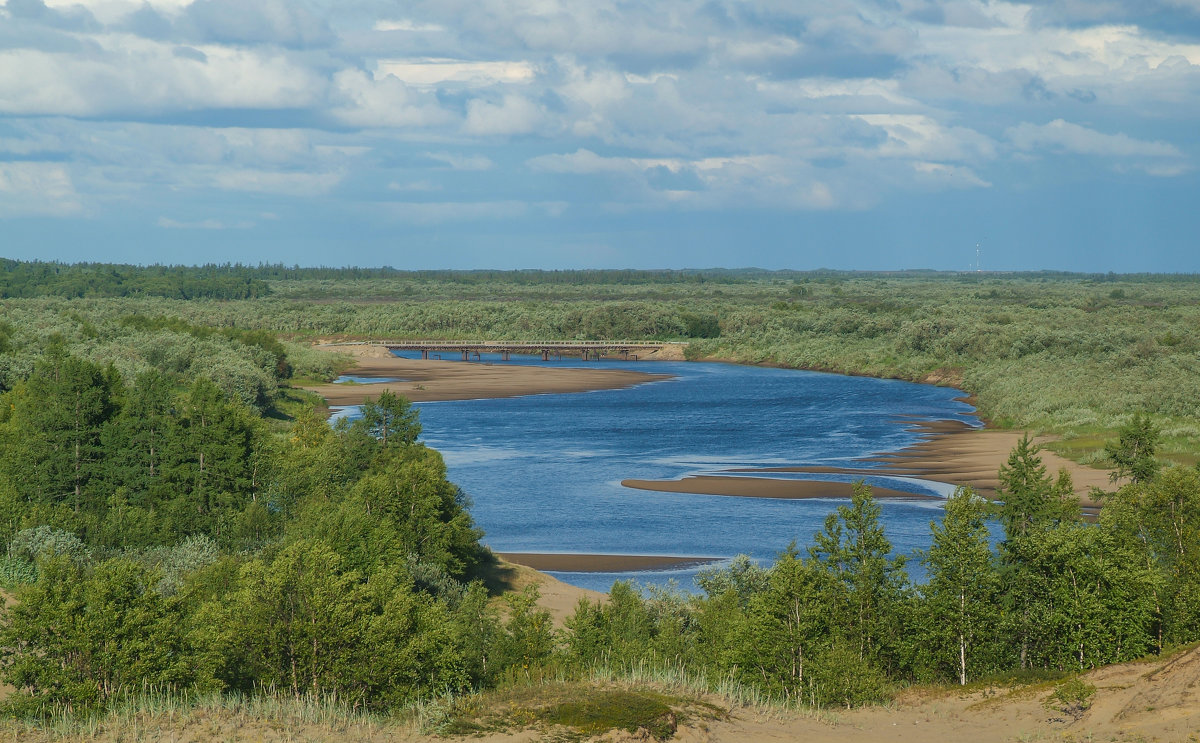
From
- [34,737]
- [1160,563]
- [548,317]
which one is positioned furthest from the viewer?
[548,317]

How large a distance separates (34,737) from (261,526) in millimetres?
22726

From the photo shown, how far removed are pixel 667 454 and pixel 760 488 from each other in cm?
1465

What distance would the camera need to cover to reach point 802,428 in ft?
278

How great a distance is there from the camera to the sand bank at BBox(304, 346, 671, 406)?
107438 mm

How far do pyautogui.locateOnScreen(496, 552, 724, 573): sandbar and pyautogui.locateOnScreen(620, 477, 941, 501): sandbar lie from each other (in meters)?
14.0

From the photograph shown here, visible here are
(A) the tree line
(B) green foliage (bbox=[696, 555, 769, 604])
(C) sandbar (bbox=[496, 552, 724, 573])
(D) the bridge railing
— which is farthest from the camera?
(D) the bridge railing

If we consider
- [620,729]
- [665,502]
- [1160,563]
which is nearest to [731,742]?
[620,729]

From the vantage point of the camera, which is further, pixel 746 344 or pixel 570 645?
pixel 746 344

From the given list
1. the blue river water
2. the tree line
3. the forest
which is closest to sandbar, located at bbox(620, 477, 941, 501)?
the blue river water

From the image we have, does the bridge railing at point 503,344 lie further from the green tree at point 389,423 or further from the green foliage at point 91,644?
the green foliage at point 91,644

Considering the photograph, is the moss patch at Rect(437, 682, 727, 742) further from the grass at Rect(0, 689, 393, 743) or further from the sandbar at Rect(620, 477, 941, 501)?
the sandbar at Rect(620, 477, 941, 501)

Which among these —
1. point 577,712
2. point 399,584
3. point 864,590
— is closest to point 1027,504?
point 864,590

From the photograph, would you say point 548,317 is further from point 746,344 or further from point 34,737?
point 34,737

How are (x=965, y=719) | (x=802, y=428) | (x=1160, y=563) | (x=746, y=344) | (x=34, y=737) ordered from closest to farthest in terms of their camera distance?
(x=34, y=737) < (x=965, y=719) < (x=1160, y=563) < (x=802, y=428) < (x=746, y=344)
